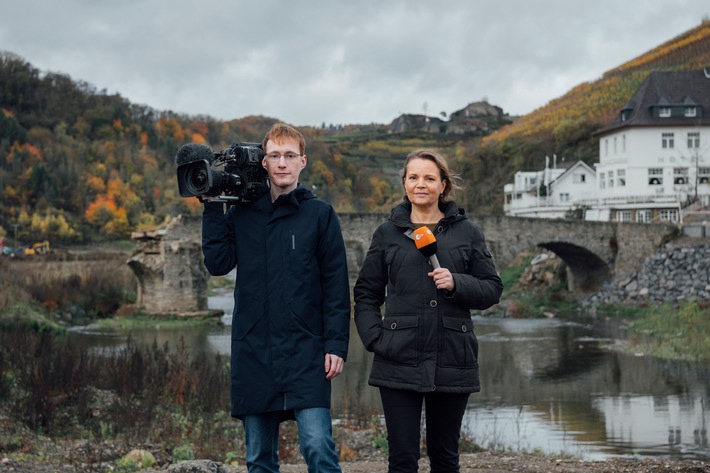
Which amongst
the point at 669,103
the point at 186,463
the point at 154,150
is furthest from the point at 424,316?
the point at 154,150

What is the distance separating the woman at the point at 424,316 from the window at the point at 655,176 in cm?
4106

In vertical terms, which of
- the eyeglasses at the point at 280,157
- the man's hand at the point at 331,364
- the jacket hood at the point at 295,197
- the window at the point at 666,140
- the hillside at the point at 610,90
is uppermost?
the hillside at the point at 610,90

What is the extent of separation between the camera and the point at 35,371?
36.2ft

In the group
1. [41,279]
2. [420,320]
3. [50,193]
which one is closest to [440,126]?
[50,193]

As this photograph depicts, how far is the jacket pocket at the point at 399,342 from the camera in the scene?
467 centimetres

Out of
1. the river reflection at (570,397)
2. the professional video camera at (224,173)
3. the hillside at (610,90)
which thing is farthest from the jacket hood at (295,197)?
the hillside at (610,90)

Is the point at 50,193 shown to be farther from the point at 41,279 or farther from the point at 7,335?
the point at 7,335

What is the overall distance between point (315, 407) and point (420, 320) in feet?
2.13

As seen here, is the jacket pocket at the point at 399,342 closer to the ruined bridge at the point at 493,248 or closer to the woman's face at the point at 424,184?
the woman's face at the point at 424,184

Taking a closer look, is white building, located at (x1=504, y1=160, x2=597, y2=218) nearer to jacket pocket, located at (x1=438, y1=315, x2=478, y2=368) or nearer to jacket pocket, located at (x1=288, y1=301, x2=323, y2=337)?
jacket pocket, located at (x1=438, y1=315, x2=478, y2=368)

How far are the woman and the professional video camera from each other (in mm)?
685

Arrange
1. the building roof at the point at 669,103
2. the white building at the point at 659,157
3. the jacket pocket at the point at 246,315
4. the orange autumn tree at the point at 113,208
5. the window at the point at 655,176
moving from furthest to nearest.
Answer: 1. the orange autumn tree at the point at 113,208
2. the building roof at the point at 669,103
3. the window at the point at 655,176
4. the white building at the point at 659,157
5. the jacket pocket at the point at 246,315

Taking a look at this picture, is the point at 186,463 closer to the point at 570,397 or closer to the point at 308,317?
the point at 308,317

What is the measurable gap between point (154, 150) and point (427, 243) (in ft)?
257
